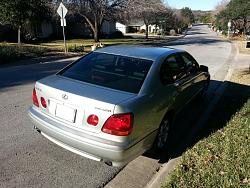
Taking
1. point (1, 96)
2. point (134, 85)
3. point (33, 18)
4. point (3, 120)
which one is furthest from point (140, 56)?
point (33, 18)

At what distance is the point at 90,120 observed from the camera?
13.0 ft

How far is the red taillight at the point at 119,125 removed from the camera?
3857 mm

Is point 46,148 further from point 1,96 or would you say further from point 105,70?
point 1,96

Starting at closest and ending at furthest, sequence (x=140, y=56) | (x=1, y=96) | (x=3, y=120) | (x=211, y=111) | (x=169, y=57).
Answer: (x=140, y=56)
(x=169, y=57)
(x=3, y=120)
(x=211, y=111)
(x=1, y=96)

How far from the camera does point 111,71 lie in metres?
4.86

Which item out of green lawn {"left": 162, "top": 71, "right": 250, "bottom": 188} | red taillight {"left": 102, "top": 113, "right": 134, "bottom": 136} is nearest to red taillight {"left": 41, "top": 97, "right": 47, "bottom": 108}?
red taillight {"left": 102, "top": 113, "right": 134, "bottom": 136}

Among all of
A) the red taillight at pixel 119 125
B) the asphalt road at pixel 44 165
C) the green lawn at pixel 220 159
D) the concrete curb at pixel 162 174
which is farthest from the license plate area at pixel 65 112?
the green lawn at pixel 220 159

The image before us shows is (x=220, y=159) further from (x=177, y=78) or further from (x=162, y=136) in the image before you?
(x=177, y=78)

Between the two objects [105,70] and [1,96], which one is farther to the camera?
[1,96]

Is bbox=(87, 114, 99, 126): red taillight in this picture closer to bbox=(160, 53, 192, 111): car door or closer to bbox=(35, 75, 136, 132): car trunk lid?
bbox=(35, 75, 136, 132): car trunk lid

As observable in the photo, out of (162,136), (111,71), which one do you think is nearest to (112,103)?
(111,71)

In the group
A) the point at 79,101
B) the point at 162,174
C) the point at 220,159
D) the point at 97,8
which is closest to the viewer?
the point at 79,101

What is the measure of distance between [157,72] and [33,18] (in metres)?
19.3

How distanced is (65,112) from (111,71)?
1.06 m
